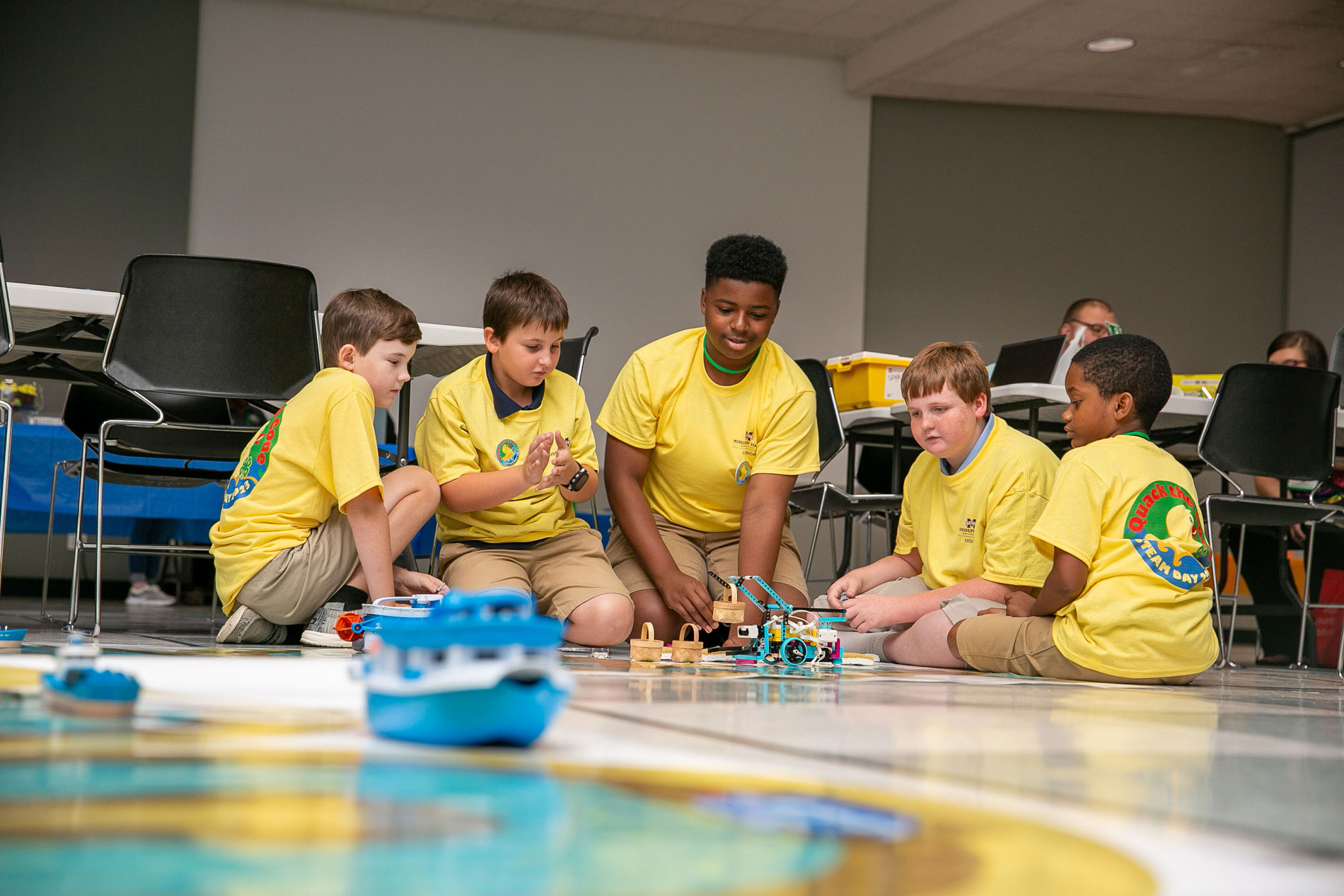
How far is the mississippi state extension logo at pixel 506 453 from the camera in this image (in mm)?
2561

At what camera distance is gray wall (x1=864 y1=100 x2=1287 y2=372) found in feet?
24.1

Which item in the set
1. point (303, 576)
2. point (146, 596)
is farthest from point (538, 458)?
point (146, 596)

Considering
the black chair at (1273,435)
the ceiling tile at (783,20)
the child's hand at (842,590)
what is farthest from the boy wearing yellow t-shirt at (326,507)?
the ceiling tile at (783,20)

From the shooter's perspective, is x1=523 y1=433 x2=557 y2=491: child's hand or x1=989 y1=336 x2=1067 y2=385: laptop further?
x1=989 y1=336 x2=1067 y2=385: laptop

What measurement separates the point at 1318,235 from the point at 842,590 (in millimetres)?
6418

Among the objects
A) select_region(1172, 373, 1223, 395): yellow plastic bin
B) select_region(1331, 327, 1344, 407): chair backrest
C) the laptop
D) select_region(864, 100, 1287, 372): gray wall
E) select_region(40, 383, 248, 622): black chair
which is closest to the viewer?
select_region(40, 383, 248, 622): black chair

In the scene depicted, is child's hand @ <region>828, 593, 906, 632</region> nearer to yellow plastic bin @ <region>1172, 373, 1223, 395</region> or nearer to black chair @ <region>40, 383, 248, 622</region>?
black chair @ <region>40, 383, 248, 622</region>

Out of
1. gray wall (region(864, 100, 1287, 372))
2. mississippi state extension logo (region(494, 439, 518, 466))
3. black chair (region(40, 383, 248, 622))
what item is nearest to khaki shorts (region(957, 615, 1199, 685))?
mississippi state extension logo (region(494, 439, 518, 466))

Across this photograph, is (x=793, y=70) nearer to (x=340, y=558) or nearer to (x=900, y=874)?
(x=340, y=558)

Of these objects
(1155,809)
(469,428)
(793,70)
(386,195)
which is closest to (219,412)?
(469,428)

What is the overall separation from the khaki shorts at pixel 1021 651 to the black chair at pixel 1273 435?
1104mm

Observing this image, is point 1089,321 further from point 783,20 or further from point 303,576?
point 303,576

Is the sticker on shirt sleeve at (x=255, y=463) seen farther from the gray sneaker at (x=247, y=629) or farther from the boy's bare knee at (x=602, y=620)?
the boy's bare knee at (x=602, y=620)

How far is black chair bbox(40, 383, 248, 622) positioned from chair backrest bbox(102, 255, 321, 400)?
0.14m
